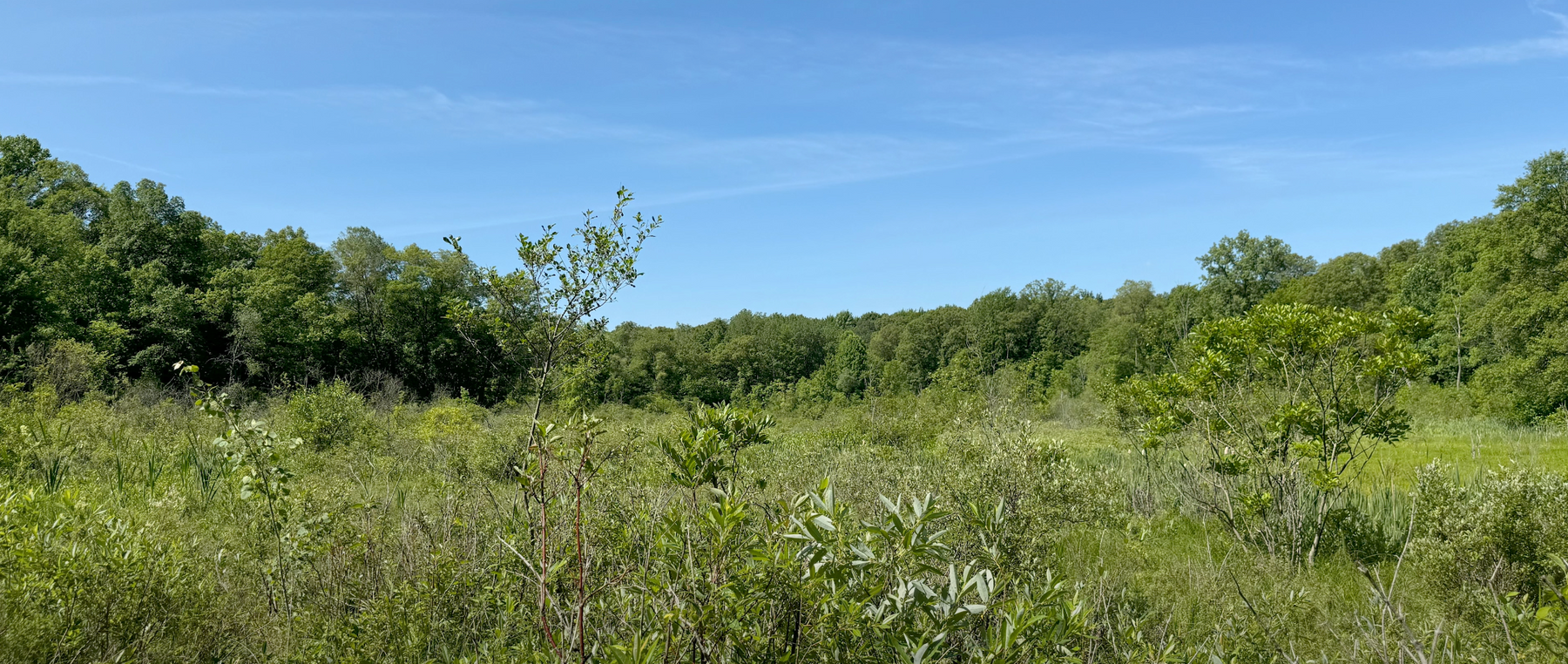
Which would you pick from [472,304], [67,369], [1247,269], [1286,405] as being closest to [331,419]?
[472,304]

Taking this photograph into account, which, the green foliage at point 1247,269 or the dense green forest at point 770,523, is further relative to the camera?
the green foliage at point 1247,269

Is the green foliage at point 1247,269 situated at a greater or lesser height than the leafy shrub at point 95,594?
greater

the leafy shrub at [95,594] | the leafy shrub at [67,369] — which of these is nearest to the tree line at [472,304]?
the leafy shrub at [67,369]

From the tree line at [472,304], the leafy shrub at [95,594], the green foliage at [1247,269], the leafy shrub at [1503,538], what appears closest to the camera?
the leafy shrub at [95,594]

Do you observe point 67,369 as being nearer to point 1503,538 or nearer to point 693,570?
point 693,570

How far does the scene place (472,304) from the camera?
15102mm

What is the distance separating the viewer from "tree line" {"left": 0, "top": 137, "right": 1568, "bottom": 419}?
2897 centimetres

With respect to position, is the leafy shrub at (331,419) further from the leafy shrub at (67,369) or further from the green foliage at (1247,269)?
the green foliage at (1247,269)

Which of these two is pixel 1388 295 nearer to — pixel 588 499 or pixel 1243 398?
pixel 1243 398

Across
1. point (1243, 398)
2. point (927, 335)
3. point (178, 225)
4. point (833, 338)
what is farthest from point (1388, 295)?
point (178, 225)

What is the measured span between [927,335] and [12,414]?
63.1 meters

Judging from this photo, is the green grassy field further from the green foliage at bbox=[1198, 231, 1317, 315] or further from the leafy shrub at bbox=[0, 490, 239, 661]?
the green foliage at bbox=[1198, 231, 1317, 315]

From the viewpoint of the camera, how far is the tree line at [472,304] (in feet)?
95.0

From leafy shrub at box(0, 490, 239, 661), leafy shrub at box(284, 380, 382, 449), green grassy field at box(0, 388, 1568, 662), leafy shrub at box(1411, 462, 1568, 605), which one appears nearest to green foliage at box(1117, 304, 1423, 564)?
green grassy field at box(0, 388, 1568, 662)
